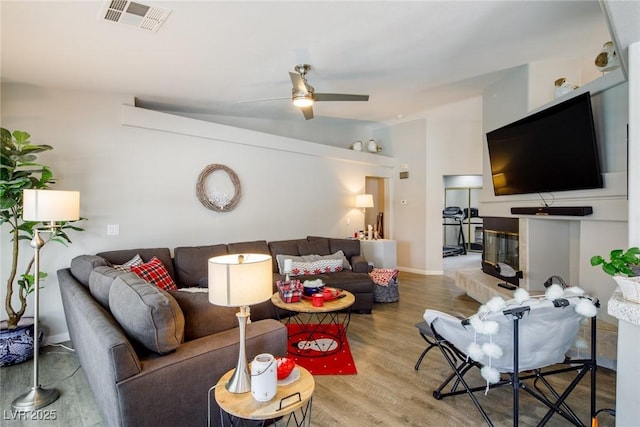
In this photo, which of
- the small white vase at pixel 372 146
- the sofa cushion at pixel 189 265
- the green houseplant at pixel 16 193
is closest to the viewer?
the green houseplant at pixel 16 193

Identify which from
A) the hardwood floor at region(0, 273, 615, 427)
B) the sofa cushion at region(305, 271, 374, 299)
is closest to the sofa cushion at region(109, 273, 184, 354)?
the hardwood floor at region(0, 273, 615, 427)

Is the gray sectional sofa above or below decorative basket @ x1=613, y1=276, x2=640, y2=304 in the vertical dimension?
below

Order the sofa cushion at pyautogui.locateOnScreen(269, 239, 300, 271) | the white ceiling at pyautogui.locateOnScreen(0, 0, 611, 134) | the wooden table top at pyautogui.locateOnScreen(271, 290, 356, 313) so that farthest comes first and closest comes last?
the sofa cushion at pyautogui.locateOnScreen(269, 239, 300, 271)
the wooden table top at pyautogui.locateOnScreen(271, 290, 356, 313)
the white ceiling at pyautogui.locateOnScreen(0, 0, 611, 134)

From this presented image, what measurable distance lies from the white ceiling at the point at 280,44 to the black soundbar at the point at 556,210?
1.77 m

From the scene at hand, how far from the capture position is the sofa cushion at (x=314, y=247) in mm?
4969

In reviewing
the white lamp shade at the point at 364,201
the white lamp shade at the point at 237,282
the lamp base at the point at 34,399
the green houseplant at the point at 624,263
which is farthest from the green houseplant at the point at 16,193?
the white lamp shade at the point at 364,201

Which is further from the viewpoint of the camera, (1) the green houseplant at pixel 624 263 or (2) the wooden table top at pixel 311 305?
(2) the wooden table top at pixel 311 305

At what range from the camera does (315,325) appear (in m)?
3.76

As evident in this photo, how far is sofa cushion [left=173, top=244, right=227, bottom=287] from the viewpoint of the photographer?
3842 millimetres

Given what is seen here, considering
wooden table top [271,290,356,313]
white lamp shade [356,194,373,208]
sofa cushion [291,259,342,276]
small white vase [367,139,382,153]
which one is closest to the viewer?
wooden table top [271,290,356,313]

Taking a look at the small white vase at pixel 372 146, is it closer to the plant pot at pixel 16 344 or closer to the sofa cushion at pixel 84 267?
the sofa cushion at pixel 84 267

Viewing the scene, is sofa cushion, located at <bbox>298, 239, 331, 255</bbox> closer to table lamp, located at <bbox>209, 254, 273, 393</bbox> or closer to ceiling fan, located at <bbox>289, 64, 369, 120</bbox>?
ceiling fan, located at <bbox>289, 64, 369, 120</bbox>

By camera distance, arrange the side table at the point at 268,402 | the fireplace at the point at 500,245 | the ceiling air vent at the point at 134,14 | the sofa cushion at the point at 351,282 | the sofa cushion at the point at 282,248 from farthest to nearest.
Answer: the sofa cushion at the point at 282,248, the fireplace at the point at 500,245, the sofa cushion at the point at 351,282, the ceiling air vent at the point at 134,14, the side table at the point at 268,402

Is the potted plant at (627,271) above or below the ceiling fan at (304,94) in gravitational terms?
below
